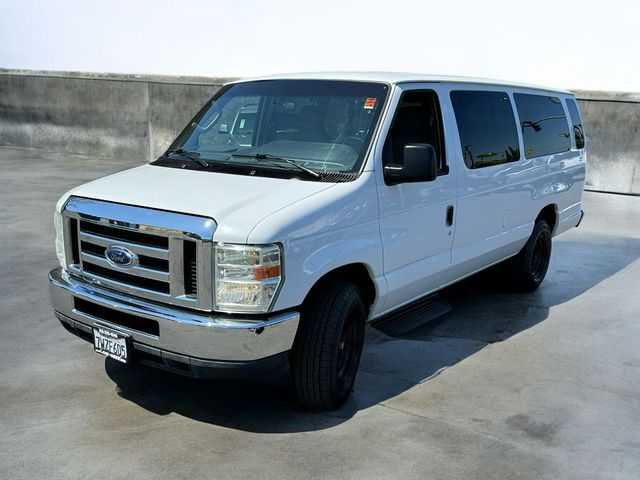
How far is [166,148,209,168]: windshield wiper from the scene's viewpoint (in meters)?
5.01

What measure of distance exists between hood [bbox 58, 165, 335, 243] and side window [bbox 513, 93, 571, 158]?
3.05m

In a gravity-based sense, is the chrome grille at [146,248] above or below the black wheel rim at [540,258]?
above

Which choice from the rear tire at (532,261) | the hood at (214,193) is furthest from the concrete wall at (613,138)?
the hood at (214,193)

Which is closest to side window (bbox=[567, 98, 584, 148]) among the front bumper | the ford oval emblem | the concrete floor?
the concrete floor

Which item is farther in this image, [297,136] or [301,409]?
[297,136]

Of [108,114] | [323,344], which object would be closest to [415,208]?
[323,344]

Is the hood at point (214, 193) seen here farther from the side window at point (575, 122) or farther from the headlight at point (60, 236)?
the side window at point (575, 122)

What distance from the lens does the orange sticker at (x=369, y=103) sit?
4.94m

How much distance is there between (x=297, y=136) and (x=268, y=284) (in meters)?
1.39

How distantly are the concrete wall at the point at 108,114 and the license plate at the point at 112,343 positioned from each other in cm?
1114

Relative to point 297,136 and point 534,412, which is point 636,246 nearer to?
point 534,412

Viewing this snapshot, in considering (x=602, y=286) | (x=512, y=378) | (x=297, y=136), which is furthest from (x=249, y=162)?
(x=602, y=286)

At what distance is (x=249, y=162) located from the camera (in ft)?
16.0

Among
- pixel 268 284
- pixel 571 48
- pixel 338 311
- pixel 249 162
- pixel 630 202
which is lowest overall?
pixel 630 202
